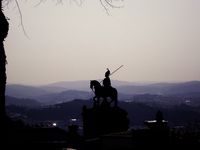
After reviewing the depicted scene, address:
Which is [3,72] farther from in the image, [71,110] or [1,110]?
[71,110]

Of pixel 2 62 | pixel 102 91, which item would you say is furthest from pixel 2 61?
pixel 102 91

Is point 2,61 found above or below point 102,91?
above

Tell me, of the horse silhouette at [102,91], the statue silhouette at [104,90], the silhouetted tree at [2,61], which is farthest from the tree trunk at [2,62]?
the horse silhouette at [102,91]

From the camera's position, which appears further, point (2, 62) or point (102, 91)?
point (102, 91)

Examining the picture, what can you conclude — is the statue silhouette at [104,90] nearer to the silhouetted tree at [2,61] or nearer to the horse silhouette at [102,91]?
the horse silhouette at [102,91]

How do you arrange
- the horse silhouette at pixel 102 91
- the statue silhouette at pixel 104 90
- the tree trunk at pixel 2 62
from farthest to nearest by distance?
the horse silhouette at pixel 102 91
the statue silhouette at pixel 104 90
the tree trunk at pixel 2 62

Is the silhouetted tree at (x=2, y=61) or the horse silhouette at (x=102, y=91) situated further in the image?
the horse silhouette at (x=102, y=91)

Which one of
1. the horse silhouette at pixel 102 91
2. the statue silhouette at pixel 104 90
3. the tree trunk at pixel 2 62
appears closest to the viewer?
the tree trunk at pixel 2 62

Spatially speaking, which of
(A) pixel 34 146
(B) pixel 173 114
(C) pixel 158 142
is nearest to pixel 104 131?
(C) pixel 158 142

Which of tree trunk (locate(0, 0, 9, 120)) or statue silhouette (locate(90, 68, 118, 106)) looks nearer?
tree trunk (locate(0, 0, 9, 120))

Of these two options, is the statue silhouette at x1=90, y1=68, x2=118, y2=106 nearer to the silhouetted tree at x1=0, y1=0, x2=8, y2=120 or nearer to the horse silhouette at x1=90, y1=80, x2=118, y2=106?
the horse silhouette at x1=90, y1=80, x2=118, y2=106

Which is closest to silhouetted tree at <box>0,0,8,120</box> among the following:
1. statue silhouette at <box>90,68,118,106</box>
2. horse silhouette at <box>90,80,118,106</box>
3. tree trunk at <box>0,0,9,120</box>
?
tree trunk at <box>0,0,9,120</box>

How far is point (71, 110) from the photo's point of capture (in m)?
184

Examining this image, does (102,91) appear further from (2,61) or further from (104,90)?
(2,61)
